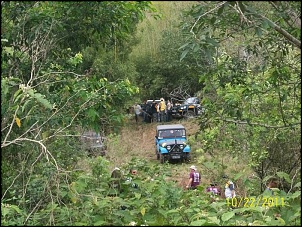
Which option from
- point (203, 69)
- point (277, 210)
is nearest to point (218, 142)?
point (203, 69)

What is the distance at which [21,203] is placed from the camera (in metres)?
4.85

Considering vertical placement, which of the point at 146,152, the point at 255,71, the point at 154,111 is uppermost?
the point at 255,71

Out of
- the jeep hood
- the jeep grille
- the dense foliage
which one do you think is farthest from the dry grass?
the dense foliage

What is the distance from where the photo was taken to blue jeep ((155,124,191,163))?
14750 mm

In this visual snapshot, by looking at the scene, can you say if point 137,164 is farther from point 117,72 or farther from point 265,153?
point 117,72

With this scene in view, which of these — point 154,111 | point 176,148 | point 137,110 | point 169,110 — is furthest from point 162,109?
point 176,148

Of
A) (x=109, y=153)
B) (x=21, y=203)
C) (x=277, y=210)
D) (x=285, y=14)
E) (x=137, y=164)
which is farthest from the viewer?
(x=109, y=153)

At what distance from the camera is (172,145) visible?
49.0 feet

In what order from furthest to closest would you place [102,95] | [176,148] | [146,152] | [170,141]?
1. [146,152]
2. [170,141]
3. [176,148]
4. [102,95]

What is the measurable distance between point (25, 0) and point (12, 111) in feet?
3.67

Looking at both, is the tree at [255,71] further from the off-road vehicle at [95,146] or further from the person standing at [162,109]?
the person standing at [162,109]

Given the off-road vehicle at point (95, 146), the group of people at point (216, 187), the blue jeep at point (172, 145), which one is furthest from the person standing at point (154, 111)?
the group of people at point (216, 187)

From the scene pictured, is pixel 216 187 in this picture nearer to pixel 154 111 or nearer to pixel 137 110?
pixel 137 110

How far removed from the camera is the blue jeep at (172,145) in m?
14.8
